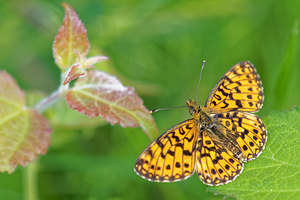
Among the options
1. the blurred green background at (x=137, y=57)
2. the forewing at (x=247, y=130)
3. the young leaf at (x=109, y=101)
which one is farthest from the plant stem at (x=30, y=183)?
the forewing at (x=247, y=130)

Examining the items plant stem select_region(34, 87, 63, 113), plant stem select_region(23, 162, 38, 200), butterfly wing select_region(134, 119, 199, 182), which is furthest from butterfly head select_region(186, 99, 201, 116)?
plant stem select_region(23, 162, 38, 200)

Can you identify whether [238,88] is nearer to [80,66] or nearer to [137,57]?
[80,66]

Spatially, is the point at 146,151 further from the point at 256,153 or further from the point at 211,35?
the point at 211,35

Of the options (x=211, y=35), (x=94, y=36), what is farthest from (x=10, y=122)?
(x=211, y=35)

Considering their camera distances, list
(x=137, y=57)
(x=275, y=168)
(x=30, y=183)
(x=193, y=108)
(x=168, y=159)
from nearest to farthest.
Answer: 1. (x=275, y=168)
2. (x=168, y=159)
3. (x=193, y=108)
4. (x=30, y=183)
5. (x=137, y=57)

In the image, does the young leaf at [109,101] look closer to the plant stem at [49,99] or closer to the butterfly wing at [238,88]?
the plant stem at [49,99]

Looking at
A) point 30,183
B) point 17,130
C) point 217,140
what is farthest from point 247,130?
point 30,183
